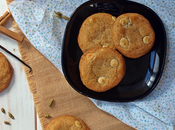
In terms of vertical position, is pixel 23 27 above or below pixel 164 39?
below

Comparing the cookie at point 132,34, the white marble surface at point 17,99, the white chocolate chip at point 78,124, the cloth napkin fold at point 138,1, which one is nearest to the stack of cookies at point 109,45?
the cookie at point 132,34

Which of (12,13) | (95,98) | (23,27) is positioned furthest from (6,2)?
(95,98)

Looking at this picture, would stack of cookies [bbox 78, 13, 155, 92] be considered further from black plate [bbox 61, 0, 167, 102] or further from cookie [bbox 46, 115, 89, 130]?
cookie [bbox 46, 115, 89, 130]

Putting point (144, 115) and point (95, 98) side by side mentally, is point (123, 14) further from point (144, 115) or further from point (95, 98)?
point (144, 115)

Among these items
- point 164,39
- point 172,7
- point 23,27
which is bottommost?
point 23,27

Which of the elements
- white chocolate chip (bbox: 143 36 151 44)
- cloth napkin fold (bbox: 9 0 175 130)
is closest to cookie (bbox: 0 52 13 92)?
cloth napkin fold (bbox: 9 0 175 130)

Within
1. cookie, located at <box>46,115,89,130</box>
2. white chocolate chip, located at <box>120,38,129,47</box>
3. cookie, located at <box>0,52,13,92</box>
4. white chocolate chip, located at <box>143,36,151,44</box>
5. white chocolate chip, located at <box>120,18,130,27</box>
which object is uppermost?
white chocolate chip, located at <box>120,18,130,27</box>
